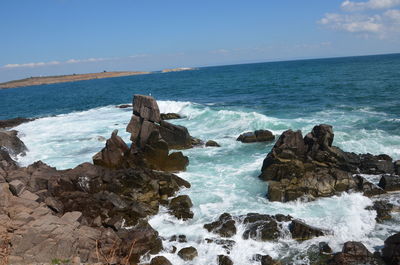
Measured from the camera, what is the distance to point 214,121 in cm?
3731

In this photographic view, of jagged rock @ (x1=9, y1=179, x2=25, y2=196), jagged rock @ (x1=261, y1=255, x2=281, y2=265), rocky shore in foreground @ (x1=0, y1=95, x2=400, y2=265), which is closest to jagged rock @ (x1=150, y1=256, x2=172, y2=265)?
rocky shore in foreground @ (x1=0, y1=95, x2=400, y2=265)

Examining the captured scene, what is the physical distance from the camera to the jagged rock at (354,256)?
12.5 metres

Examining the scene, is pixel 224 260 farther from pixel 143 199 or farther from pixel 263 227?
pixel 143 199

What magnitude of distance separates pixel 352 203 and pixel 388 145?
30.8 feet

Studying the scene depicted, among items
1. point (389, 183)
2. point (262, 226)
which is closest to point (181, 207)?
point (262, 226)

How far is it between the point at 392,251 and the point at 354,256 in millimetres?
1274

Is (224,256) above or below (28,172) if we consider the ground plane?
below

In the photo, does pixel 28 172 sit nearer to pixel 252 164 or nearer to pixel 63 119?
pixel 252 164

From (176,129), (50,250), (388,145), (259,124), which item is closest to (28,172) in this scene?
(50,250)

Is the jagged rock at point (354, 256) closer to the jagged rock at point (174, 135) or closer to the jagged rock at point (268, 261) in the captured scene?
the jagged rock at point (268, 261)

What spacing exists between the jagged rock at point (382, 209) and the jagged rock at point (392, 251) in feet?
9.61

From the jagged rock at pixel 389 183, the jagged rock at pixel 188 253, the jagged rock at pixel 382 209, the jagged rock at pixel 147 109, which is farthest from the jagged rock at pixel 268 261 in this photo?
the jagged rock at pixel 147 109

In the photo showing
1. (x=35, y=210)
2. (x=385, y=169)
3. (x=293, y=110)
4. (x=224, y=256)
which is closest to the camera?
(x=224, y=256)

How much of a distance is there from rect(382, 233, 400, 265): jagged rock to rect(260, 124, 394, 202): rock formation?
5.31 metres
